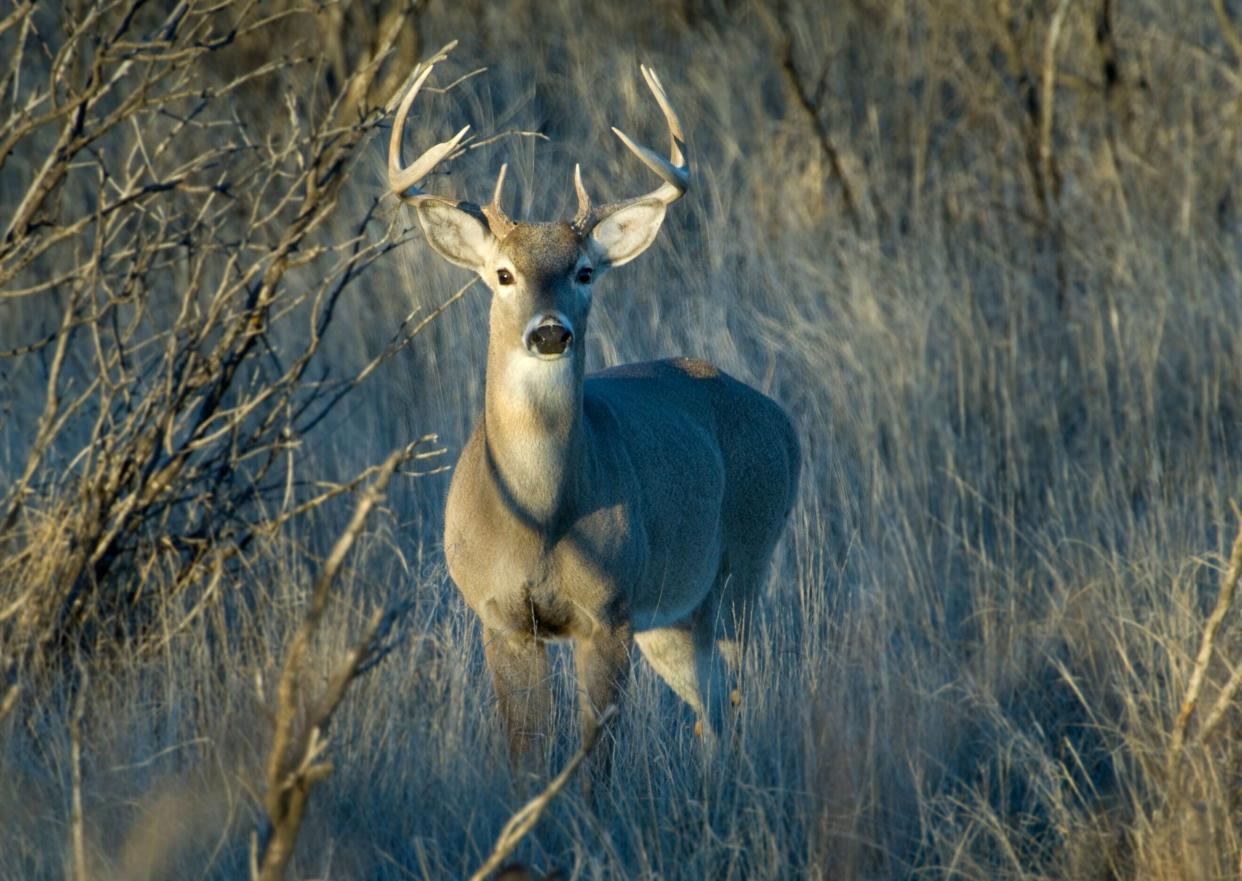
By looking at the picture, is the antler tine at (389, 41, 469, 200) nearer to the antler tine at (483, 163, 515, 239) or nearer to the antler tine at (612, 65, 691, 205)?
the antler tine at (483, 163, 515, 239)

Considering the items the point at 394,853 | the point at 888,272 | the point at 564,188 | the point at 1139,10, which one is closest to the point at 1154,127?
the point at 1139,10

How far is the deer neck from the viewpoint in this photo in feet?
15.1

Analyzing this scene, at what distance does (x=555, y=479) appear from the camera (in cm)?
462

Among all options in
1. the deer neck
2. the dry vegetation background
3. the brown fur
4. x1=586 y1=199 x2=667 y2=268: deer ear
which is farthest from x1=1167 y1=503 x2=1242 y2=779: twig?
x1=586 y1=199 x2=667 y2=268: deer ear

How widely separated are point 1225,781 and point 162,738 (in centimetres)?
260

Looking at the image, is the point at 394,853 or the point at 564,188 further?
the point at 564,188

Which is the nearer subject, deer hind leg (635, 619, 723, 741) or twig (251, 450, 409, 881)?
twig (251, 450, 409, 881)

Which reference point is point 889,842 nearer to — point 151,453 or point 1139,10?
point 151,453

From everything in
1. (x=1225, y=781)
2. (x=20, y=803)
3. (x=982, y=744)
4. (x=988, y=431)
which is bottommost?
(x=988, y=431)

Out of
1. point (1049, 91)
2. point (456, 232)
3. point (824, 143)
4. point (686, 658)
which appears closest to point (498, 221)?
point (456, 232)

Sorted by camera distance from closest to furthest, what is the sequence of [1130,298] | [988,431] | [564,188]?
[988,431], [1130,298], [564,188]

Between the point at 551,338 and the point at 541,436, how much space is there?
0.37 m

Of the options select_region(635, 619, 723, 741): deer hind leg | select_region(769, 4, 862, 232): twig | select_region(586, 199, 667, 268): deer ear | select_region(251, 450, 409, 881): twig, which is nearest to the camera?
select_region(251, 450, 409, 881): twig

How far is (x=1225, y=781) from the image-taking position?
3.95 m
